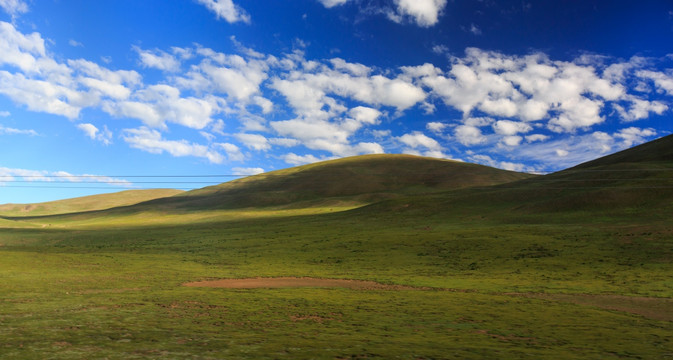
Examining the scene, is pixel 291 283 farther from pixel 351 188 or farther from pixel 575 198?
pixel 351 188

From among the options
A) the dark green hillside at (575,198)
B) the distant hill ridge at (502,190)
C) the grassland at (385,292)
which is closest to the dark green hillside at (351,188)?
the distant hill ridge at (502,190)

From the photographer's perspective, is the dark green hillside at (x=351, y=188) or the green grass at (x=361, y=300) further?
the dark green hillside at (x=351, y=188)

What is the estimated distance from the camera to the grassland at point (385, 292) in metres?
14.5

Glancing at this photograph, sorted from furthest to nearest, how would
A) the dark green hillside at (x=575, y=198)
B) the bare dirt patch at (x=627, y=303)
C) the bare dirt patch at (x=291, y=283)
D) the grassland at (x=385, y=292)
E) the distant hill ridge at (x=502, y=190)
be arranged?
the distant hill ridge at (x=502, y=190) < the dark green hillside at (x=575, y=198) < the bare dirt patch at (x=291, y=283) < the bare dirt patch at (x=627, y=303) < the grassland at (x=385, y=292)

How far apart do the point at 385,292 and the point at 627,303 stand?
15.7 m

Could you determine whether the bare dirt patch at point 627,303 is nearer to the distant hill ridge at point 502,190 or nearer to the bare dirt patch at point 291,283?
the bare dirt patch at point 291,283

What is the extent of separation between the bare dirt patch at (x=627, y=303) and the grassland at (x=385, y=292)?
20 centimetres

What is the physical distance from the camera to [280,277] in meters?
39.7

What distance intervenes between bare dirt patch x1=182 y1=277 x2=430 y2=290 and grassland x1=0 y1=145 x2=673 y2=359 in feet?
6.71

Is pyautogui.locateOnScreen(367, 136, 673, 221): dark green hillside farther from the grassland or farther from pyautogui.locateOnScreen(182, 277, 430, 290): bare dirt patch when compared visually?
pyautogui.locateOnScreen(182, 277, 430, 290): bare dirt patch

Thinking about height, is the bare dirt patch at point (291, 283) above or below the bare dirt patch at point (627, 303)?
above

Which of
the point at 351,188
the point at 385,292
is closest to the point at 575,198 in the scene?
the point at 385,292

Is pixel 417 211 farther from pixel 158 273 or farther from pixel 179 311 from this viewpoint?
pixel 179 311

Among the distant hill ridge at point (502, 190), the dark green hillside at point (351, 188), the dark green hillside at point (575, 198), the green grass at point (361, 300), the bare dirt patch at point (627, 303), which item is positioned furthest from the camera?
the dark green hillside at point (351, 188)
